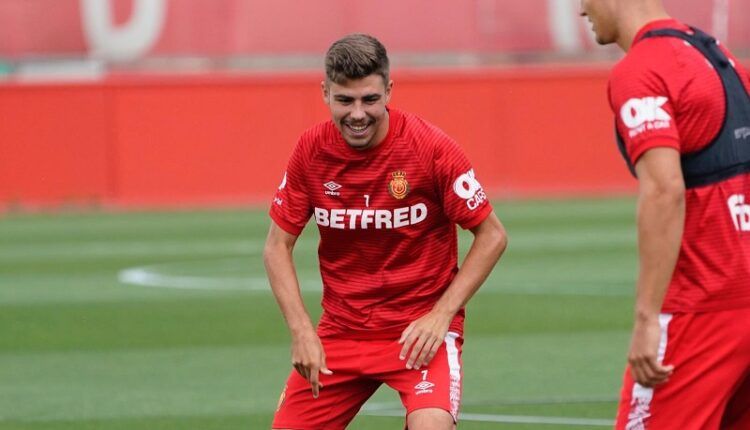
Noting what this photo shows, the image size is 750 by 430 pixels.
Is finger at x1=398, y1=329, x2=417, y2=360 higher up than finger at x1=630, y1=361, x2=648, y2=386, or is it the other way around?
finger at x1=630, y1=361, x2=648, y2=386

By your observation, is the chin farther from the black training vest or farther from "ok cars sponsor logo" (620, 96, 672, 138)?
"ok cars sponsor logo" (620, 96, 672, 138)

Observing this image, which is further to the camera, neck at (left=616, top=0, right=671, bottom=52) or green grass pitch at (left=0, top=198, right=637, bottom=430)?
green grass pitch at (left=0, top=198, right=637, bottom=430)

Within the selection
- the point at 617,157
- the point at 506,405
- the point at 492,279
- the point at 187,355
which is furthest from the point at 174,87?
the point at 506,405

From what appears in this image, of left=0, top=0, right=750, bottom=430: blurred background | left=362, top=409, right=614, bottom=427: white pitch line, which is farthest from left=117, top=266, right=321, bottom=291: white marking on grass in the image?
left=362, top=409, right=614, bottom=427: white pitch line

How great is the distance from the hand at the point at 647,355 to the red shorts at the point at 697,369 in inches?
2.9

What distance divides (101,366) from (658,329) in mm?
6707

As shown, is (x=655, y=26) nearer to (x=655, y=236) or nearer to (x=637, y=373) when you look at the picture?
(x=655, y=236)

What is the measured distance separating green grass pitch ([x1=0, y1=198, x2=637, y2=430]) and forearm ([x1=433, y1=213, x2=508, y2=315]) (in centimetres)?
243

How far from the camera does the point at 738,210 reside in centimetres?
509

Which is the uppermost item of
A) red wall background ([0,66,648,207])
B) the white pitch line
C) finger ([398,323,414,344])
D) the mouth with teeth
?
the mouth with teeth

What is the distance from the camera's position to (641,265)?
193 inches

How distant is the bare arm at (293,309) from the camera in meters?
6.31

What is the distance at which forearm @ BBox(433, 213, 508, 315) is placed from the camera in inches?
249

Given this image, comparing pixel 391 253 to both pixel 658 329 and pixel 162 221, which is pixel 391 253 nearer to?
pixel 658 329
